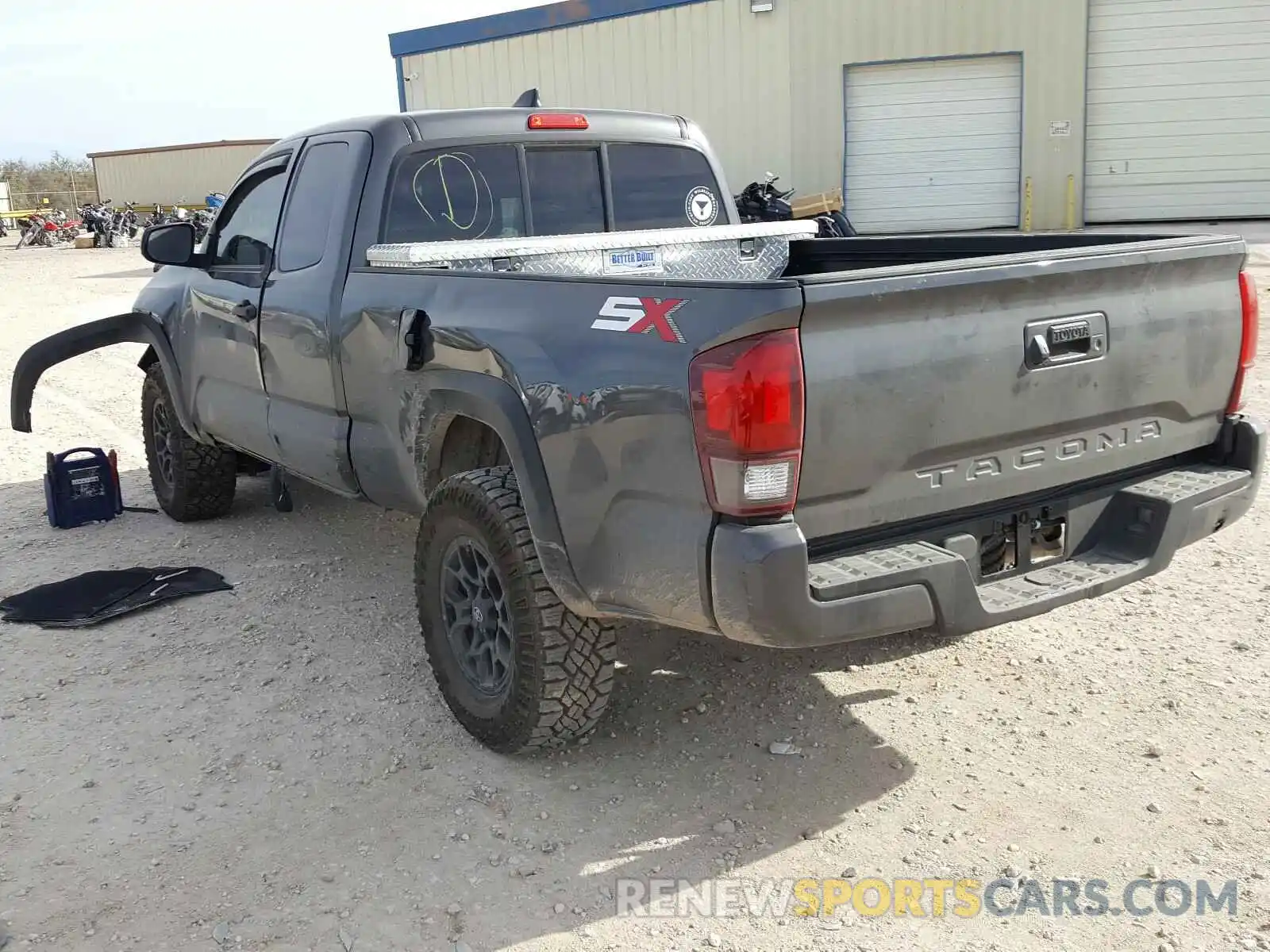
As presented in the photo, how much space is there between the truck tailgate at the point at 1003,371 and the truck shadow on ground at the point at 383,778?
1.01 m

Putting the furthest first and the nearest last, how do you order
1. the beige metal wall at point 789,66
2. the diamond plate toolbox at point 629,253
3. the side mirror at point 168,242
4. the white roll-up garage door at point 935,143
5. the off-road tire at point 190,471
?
the white roll-up garage door at point 935,143 → the beige metal wall at point 789,66 → the off-road tire at point 190,471 → the side mirror at point 168,242 → the diamond plate toolbox at point 629,253

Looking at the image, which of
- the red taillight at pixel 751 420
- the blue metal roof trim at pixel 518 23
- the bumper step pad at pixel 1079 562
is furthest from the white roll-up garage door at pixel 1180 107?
the red taillight at pixel 751 420

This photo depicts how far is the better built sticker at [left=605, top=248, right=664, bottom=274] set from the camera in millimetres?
4734

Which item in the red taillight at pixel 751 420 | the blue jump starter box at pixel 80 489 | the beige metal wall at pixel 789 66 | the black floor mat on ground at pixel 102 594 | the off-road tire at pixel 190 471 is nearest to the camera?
the red taillight at pixel 751 420

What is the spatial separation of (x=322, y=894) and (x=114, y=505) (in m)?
4.28

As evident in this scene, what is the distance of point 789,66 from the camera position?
20344mm

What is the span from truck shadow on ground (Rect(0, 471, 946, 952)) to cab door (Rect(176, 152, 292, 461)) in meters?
0.89

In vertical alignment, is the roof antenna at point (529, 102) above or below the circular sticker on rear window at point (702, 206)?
above

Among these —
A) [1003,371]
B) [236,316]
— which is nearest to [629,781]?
[1003,371]

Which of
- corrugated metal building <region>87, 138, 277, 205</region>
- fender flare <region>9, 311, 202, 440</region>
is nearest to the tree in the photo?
corrugated metal building <region>87, 138, 277, 205</region>

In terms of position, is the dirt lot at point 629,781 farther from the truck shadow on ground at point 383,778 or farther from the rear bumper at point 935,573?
the rear bumper at point 935,573

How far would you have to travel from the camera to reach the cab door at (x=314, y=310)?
Result: 4.41 m

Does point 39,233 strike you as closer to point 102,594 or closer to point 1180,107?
point 1180,107

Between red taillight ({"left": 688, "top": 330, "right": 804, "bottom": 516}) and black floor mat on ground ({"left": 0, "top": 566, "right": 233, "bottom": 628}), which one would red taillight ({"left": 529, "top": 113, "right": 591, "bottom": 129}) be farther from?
black floor mat on ground ({"left": 0, "top": 566, "right": 233, "bottom": 628})
